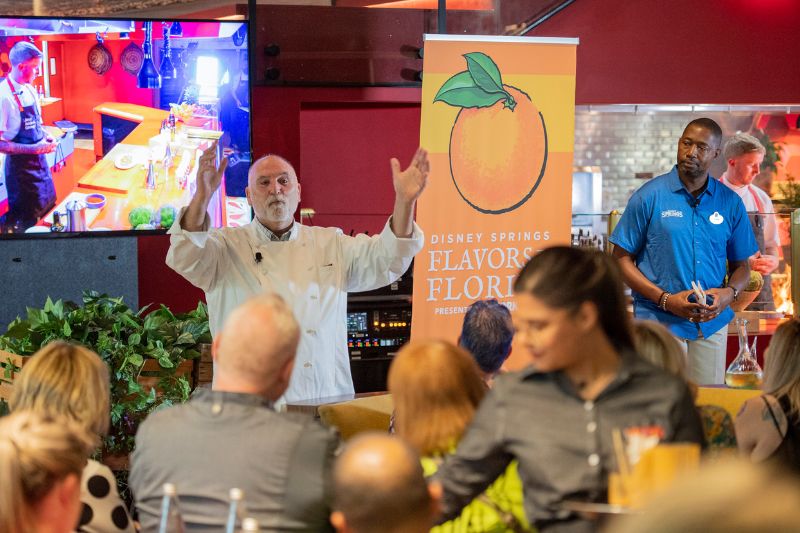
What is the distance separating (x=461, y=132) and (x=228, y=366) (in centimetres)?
275

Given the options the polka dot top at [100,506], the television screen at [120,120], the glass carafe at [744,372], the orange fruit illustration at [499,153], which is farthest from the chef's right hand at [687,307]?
the television screen at [120,120]

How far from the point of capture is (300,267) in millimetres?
3930

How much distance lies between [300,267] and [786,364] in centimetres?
184

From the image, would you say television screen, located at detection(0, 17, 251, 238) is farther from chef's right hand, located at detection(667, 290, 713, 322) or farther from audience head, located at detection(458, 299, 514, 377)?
audience head, located at detection(458, 299, 514, 377)

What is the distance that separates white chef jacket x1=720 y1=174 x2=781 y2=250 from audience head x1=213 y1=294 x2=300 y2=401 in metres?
4.48

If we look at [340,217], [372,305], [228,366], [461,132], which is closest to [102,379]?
[228,366]

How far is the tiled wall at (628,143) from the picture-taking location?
377 inches

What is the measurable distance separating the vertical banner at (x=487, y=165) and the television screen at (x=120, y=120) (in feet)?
7.12

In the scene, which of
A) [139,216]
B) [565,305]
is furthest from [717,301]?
[139,216]

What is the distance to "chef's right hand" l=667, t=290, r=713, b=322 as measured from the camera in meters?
4.20

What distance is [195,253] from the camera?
3.73m

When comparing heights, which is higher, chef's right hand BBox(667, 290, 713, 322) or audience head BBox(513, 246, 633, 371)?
audience head BBox(513, 246, 633, 371)

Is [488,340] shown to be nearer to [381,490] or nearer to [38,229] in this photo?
[381,490]

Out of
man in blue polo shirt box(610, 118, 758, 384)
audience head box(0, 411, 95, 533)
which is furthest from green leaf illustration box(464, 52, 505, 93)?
audience head box(0, 411, 95, 533)
